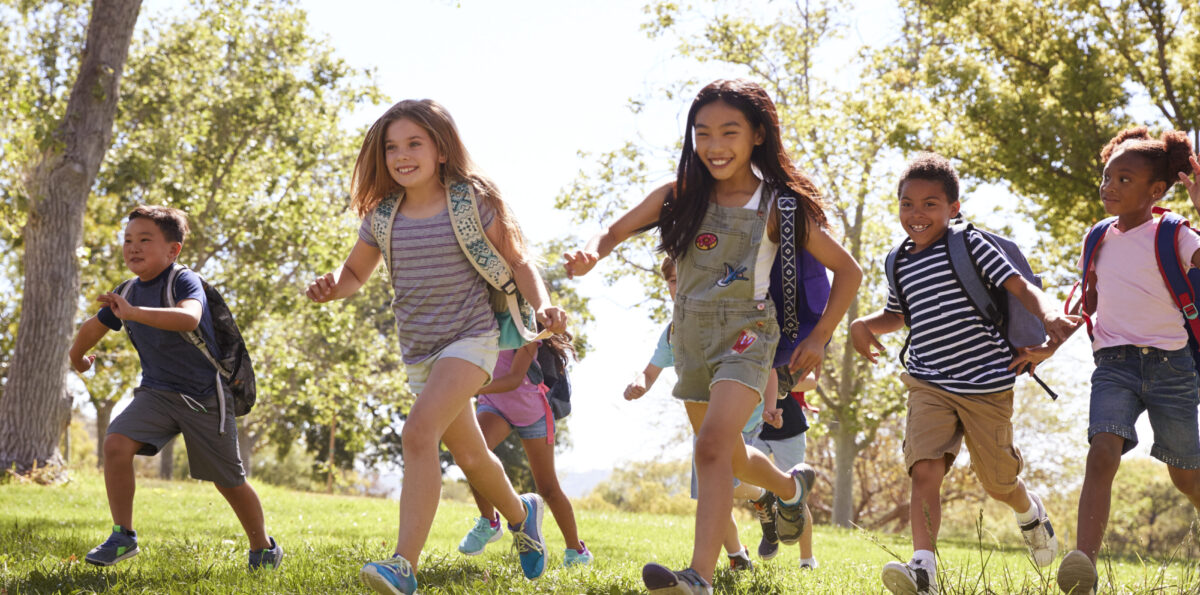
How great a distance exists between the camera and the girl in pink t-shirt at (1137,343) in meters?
4.56

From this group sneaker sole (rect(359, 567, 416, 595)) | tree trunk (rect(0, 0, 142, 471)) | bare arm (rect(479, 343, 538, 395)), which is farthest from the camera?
tree trunk (rect(0, 0, 142, 471))

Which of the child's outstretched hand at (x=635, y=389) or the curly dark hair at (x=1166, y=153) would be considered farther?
the child's outstretched hand at (x=635, y=389)

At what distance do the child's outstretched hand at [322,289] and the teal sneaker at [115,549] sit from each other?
1.66 meters

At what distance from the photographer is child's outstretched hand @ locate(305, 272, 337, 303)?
4379 millimetres

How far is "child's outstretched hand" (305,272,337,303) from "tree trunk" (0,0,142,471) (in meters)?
10.4

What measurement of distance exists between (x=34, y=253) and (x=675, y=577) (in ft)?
41.1

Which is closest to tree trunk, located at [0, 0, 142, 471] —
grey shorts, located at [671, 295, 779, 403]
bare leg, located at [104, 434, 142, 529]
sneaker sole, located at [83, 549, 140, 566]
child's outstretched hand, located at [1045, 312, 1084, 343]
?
bare leg, located at [104, 434, 142, 529]

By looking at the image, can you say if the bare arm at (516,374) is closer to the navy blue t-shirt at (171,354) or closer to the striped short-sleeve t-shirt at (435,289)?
the striped short-sleeve t-shirt at (435,289)

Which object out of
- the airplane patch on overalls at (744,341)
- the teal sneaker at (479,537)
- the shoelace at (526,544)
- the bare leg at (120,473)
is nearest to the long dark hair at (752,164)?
the airplane patch on overalls at (744,341)

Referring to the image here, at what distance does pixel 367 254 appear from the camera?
4.66 metres

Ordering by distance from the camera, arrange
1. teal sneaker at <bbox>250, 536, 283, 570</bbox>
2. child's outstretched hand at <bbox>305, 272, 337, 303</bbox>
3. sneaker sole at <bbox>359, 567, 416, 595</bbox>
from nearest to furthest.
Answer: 1. sneaker sole at <bbox>359, 567, 416, 595</bbox>
2. child's outstretched hand at <bbox>305, 272, 337, 303</bbox>
3. teal sneaker at <bbox>250, 536, 283, 570</bbox>

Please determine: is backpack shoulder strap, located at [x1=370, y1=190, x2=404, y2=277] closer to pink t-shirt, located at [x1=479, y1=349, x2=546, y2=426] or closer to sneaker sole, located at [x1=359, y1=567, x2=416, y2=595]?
sneaker sole, located at [x1=359, y1=567, x2=416, y2=595]

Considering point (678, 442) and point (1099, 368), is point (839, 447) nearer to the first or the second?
point (678, 442)

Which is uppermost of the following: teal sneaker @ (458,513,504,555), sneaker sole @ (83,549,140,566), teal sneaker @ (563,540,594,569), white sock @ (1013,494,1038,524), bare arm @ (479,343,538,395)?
bare arm @ (479,343,538,395)
